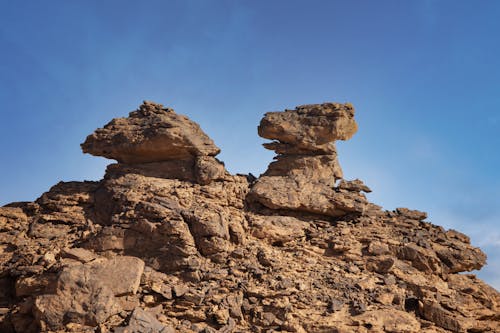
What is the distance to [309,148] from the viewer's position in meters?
24.7

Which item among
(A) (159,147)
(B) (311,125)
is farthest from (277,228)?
(B) (311,125)

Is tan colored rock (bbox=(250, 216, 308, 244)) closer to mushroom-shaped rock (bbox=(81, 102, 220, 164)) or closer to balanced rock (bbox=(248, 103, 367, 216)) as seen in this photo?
balanced rock (bbox=(248, 103, 367, 216))

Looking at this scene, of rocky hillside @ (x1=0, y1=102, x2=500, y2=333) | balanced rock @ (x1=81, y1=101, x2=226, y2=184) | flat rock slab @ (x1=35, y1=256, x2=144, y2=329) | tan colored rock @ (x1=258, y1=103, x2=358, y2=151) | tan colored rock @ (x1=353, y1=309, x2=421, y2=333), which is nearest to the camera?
flat rock slab @ (x1=35, y1=256, x2=144, y2=329)

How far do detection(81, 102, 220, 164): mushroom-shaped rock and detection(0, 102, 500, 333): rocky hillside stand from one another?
0.08 m

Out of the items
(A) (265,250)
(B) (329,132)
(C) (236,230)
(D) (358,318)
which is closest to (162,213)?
(C) (236,230)

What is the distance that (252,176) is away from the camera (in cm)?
2392

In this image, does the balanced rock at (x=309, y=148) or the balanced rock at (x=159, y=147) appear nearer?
the balanced rock at (x=159, y=147)

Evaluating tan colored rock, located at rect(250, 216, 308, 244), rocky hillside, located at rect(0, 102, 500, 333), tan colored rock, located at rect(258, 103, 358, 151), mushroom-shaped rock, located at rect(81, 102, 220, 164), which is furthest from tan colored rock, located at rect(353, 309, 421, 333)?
mushroom-shaped rock, located at rect(81, 102, 220, 164)

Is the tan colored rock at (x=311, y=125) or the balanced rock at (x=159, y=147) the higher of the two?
the tan colored rock at (x=311, y=125)

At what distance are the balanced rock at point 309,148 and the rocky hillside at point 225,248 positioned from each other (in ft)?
0.28

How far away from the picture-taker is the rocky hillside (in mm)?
14711

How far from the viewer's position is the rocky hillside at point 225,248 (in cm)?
1471

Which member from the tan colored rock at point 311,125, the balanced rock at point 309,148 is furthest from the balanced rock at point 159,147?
the tan colored rock at point 311,125

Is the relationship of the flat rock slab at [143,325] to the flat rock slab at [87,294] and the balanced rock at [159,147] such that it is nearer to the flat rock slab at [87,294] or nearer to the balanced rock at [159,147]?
the flat rock slab at [87,294]
